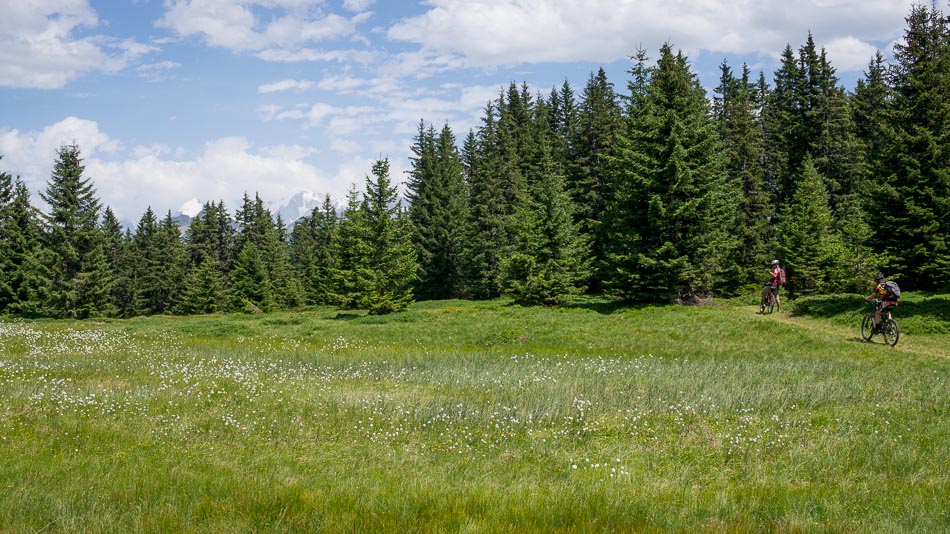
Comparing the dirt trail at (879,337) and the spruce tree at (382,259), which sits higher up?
the spruce tree at (382,259)

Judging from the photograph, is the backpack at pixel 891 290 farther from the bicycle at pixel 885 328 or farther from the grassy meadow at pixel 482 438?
the grassy meadow at pixel 482 438

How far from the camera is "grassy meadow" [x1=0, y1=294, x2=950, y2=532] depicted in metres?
6.14

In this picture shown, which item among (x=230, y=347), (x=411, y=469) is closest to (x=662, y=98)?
(x=230, y=347)

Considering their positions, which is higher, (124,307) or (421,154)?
(421,154)

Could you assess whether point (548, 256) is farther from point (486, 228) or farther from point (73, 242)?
point (73, 242)

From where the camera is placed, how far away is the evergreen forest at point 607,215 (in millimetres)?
30766

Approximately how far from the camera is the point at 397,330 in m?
27.4

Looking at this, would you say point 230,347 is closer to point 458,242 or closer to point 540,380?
point 540,380

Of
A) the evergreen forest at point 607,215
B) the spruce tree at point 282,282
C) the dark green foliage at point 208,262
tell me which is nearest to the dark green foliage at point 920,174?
the evergreen forest at point 607,215

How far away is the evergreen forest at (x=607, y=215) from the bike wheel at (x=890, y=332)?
11.0 m

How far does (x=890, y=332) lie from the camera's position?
740 inches

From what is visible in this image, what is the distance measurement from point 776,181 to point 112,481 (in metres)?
60.2

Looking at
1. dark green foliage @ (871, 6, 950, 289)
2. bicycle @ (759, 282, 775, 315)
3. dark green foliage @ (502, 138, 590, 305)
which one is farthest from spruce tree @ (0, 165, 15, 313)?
dark green foliage @ (871, 6, 950, 289)

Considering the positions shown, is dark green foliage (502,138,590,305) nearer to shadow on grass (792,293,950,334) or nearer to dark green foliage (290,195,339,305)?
shadow on grass (792,293,950,334)
